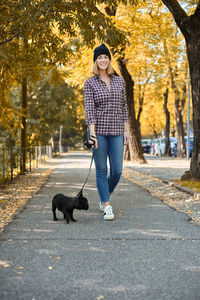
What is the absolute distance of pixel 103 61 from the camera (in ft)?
18.0

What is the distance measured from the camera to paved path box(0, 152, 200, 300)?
2848 millimetres

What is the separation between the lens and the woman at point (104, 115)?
5422 millimetres

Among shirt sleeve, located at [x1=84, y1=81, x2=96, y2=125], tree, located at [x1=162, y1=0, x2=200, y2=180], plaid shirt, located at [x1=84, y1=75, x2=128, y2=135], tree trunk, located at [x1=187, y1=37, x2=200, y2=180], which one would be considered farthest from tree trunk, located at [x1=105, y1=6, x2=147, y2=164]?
shirt sleeve, located at [x1=84, y1=81, x2=96, y2=125]

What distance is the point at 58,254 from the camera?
12.3 feet

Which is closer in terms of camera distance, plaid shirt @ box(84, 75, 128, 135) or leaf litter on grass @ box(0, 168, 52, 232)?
plaid shirt @ box(84, 75, 128, 135)

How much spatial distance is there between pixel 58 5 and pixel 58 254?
494 cm

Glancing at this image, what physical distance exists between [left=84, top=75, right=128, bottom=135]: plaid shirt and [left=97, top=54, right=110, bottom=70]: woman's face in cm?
15

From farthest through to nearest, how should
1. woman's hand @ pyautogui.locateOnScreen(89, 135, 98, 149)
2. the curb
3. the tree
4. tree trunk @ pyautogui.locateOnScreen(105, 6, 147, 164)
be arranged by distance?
tree trunk @ pyautogui.locateOnScreen(105, 6, 147, 164) → the tree → the curb → woman's hand @ pyautogui.locateOnScreen(89, 135, 98, 149)

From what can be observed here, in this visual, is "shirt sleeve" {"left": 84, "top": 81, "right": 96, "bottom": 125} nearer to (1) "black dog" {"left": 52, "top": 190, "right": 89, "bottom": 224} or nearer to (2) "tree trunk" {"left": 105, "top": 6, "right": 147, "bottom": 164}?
(1) "black dog" {"left": 52, "top": 190, "right": 89, "bottom": 224}

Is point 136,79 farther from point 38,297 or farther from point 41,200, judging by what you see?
point 38,297

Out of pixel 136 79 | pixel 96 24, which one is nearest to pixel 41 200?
pixel 96 24

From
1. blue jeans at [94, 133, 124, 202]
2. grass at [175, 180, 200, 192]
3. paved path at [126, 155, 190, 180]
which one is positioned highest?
blue jeans at [94, 133, 124, 202]

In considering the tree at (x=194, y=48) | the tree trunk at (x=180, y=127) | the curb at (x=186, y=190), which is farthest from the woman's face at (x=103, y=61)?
the tree trunk at (x=180, y=127)

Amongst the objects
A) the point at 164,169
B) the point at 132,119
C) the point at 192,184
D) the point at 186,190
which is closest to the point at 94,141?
the point at 186,190
